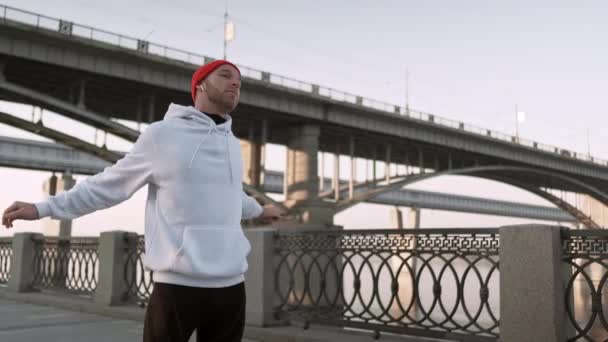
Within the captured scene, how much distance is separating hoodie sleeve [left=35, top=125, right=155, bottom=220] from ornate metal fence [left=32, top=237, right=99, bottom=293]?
8.45 m

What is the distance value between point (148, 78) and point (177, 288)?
81.3ft

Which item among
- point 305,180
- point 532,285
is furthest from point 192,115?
point 305,180

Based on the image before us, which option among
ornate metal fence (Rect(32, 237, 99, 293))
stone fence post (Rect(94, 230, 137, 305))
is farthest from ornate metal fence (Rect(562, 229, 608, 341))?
ornate metal fence (Rect(32, 237, 99, 293))

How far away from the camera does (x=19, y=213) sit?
80.8 inches

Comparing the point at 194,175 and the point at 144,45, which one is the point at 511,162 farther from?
the point at 194,175

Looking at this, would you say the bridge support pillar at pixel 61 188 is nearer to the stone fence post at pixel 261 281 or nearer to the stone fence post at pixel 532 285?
the stone fence post at pixel 261 281

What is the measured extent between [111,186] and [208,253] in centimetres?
44

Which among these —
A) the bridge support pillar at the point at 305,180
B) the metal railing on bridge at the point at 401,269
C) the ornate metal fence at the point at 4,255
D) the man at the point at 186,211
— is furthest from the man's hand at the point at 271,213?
the bridge support pillar at the point at 305,180

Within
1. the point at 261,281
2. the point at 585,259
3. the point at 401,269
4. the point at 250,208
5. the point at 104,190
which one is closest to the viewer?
the point at 104,190

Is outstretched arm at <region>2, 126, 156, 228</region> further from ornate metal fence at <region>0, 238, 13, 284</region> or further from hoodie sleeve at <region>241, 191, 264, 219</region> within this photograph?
ornate metal fence at <region>0, 238, 13, 284</region>

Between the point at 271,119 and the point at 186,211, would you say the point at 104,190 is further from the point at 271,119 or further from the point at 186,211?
the point at 271,119

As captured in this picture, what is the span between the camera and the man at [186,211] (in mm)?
2070

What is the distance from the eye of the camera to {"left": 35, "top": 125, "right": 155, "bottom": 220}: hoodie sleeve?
2.13 metres

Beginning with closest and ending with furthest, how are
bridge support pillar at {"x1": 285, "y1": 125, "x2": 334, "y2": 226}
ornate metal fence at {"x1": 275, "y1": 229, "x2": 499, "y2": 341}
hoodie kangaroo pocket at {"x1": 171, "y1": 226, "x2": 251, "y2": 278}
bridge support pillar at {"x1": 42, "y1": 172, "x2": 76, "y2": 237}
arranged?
hoodie kangaroo pocket at {"x1": 171, "y1": 226, "x2": 251, "y2": 278} → ornate metal fence at {"x1": 275, "y1": 229, "x2": 499, "y2": 341} → bridge support pillar at {"x1": 285, "y1": 125, "x2": 334, "y2": 226} → bridge support pillar at {"x1": 42, "y1": 172, "x2": 76, "y2": 237}
